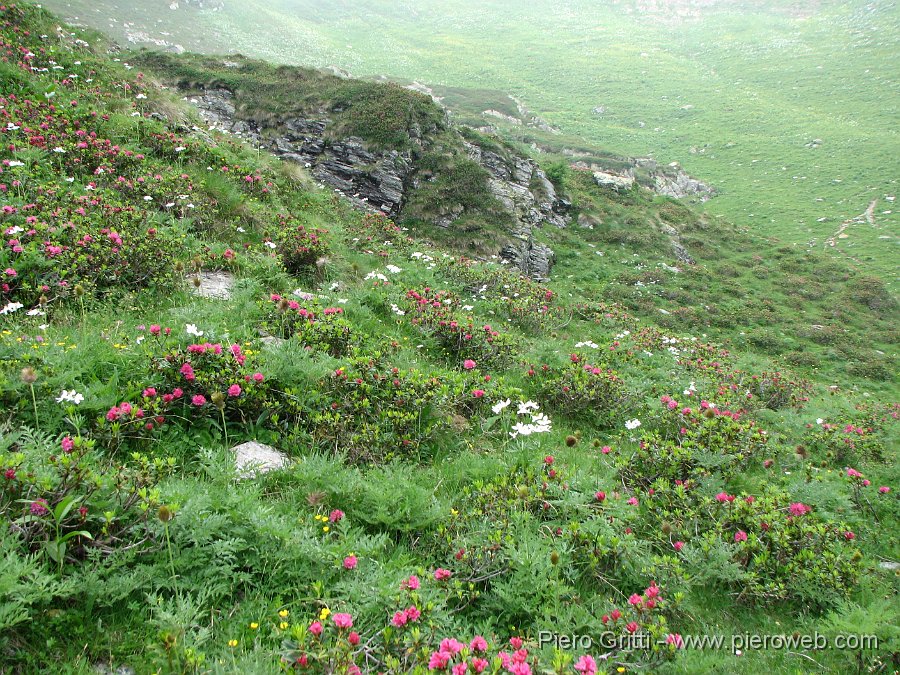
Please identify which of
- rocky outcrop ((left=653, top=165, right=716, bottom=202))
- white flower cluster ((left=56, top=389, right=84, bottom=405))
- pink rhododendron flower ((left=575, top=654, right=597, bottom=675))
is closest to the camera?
pink rhododendron flower ((left=575, top=654, right=597, bottom=675))

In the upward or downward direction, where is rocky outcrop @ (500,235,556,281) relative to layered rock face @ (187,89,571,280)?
downward

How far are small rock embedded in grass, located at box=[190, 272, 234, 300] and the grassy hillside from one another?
1325 inches

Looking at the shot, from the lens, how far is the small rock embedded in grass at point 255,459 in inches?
127

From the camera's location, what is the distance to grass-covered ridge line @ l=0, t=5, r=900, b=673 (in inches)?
86.7

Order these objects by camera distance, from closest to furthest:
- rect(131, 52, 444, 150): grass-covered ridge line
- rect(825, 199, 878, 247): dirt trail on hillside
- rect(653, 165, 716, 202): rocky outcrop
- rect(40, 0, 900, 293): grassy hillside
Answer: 1. rect(131, 52, 444, 150): grass-covered ridge line
2. rect(825, 199, 878, 247): dirt trail on hillside
3. rect(40, 0, 900, 293): grassy hillside
4. rect(653, 165, 716, 202): rocky outcrop

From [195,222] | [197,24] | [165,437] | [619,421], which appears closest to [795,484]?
[619,421]

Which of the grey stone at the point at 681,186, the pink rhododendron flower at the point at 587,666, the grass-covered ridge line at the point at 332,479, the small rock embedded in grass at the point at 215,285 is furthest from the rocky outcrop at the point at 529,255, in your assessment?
the grey stone at the point at 681,186

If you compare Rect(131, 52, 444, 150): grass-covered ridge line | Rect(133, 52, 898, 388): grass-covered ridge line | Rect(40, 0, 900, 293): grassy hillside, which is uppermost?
Rect(40, 0, 900, 293): grassy hillside

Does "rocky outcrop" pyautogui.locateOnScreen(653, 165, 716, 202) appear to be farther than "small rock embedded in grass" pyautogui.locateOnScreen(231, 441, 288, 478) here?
Yes

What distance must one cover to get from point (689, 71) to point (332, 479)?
97452 millimetres

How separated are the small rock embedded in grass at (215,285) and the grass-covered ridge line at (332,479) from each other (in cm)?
15

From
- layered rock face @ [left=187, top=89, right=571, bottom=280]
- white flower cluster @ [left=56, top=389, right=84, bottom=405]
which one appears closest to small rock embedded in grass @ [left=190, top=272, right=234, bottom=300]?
white flower cluster @ [left=56, top=389, right=84, bottom=405]

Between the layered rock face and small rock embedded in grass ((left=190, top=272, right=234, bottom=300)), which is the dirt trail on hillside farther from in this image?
small rock embedded in grass ((left=190, top=272, right=234, bottom=300))

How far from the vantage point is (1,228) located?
471 cm
